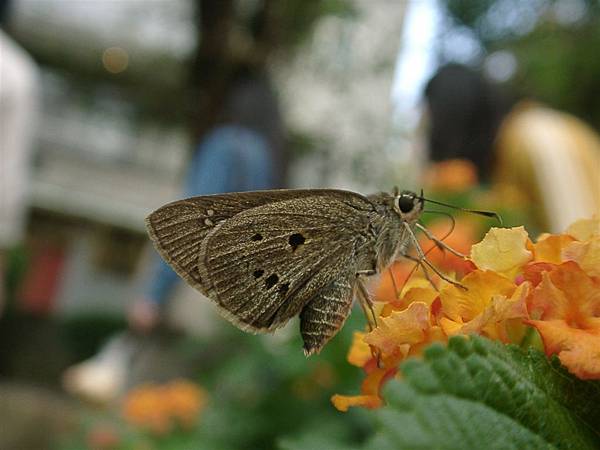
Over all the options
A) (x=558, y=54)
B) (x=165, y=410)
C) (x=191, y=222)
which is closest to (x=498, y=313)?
(x=191, y=222)

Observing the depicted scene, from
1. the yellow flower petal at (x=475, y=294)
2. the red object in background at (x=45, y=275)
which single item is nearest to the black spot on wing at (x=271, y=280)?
the yellow flower petal at (x=475, y=294)

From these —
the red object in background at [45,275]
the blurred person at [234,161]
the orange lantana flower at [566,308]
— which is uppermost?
the orange lantana flower at [566,308]

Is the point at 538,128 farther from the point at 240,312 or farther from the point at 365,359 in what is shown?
the point at 365,359

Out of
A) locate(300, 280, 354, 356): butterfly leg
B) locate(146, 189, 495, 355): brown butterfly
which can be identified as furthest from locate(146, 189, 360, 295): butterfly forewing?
locate(300, 280, 354, 356): butterfly leg

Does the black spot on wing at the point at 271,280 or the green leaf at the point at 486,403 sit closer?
the green leaf at the point at 486,403

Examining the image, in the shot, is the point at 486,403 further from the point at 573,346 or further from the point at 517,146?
the point at 517,146

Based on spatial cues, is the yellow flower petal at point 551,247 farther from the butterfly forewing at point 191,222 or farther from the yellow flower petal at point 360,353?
the butterfly forewing at point 191,222
